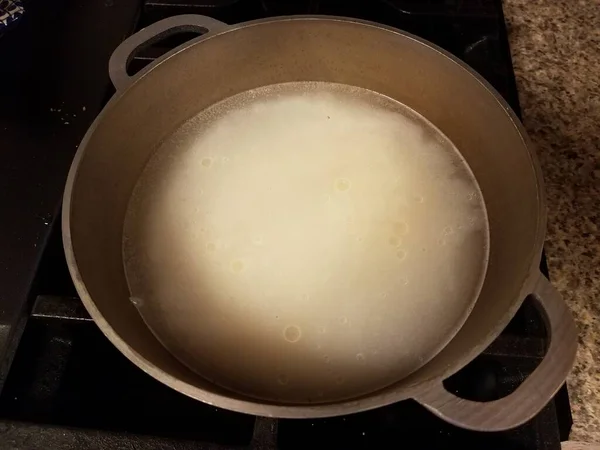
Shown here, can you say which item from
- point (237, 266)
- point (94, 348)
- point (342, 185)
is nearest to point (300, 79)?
point (342, 185)

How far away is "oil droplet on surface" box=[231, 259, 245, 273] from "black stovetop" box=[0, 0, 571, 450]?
137 mm

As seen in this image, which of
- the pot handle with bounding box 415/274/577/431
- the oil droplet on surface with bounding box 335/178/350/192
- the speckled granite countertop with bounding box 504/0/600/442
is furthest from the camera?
the oil droplet on surface with bounding box 335/178/350/192

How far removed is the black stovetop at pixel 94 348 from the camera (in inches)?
20.2

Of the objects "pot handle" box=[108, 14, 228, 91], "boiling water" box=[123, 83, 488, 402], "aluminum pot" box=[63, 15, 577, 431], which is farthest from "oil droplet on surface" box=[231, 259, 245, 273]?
"pot handle" box=[108, 14, 228, 91]

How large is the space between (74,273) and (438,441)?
1.12ft

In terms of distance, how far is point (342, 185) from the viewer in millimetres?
681

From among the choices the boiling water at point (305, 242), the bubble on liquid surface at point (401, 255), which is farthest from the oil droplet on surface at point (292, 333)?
the bubble on liquid surface at point (401, 255)

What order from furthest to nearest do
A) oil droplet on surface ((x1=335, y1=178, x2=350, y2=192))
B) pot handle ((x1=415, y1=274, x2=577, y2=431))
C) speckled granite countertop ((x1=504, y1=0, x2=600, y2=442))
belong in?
oil droplet on surface ((x1=335, y1=178, x2=350, y2=192)), speckled granite countertop ((x1=504, y1=0, x2=600, y2=442)), pot handle ((x1=415, y1=274, x2=577, y2=431))

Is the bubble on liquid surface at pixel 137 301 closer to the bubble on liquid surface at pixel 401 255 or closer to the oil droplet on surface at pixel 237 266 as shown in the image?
the oil droplet on surface at pixel 237 266

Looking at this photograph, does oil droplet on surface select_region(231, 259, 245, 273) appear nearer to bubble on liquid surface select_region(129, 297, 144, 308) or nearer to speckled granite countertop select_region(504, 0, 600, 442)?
bubble on liquid surface select_region(129, 297, 144, 308)

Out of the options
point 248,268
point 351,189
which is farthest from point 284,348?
point 351,189

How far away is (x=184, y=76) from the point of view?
2.22 ft

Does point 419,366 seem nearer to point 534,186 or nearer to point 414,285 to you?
point 414,285

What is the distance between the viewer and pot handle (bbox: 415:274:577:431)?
0.42 metres
